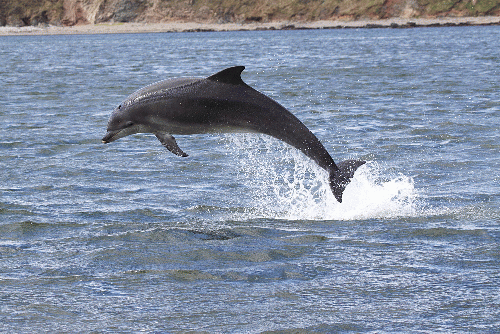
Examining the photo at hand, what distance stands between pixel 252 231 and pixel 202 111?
5.99ft

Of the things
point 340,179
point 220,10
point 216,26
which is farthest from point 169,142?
point 220,10

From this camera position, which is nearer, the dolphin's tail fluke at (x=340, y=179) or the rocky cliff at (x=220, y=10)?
the dolphin's tail fluke at (x=340, y=179)

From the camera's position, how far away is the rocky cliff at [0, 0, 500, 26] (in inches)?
5030

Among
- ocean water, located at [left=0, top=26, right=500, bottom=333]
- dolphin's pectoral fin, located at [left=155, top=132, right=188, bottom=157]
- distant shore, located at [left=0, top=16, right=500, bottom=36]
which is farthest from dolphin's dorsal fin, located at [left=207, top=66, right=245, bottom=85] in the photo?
distant shore, located at [left=0, top=16, right=500, bottom=36]

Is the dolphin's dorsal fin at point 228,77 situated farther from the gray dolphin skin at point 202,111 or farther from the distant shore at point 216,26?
the distant shore at point 216,26

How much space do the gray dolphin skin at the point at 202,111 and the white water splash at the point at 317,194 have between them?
0.50m

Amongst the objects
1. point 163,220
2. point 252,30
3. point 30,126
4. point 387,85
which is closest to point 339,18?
point 252,30

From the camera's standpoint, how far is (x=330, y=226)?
10.0 m

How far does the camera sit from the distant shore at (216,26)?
124812 mm

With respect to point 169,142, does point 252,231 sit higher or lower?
lower

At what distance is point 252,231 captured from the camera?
387 inches

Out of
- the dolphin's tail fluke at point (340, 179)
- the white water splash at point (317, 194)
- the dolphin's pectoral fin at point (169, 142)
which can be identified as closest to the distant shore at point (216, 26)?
the white water splash at point (317, 194)

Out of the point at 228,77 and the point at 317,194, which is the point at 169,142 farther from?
the point at 317,194

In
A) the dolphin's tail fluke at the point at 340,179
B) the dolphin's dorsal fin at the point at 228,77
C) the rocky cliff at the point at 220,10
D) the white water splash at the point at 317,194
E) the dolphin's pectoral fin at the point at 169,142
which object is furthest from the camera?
the rocky cliff at the point at 220,10
